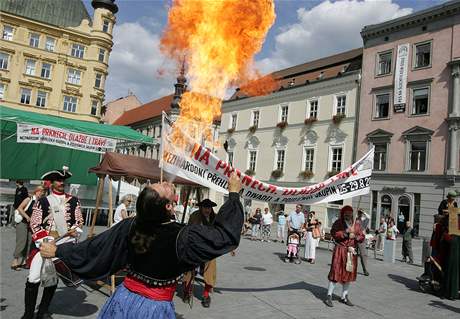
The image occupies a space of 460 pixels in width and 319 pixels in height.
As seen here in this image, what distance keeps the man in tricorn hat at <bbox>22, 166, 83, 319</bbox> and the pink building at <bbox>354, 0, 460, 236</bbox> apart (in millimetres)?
23504

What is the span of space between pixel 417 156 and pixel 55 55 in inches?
1534

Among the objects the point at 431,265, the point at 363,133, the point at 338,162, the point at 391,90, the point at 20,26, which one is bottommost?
the point at 431,265

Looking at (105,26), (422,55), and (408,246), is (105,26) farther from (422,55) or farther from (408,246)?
(408,246)

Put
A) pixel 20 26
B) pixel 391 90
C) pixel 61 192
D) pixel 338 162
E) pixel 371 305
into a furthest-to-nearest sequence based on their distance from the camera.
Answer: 1. pixel 20 26
2. pixel 338 162
3. pixel 391 90
4. pixel 371 305
5. pixel 61 192

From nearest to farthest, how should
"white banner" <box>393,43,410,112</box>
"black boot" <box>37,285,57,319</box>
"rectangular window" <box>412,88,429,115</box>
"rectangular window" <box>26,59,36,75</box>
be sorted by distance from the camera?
"black boot" <box>37,285,57,319</box>
"rectangular window" <box>412,88,429,115</box>
"white banner" <box>393,43,410,112</box>
"rectangular window" <box>26,59,36,75</box>

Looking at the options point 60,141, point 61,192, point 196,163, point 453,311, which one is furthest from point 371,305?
point 60,141

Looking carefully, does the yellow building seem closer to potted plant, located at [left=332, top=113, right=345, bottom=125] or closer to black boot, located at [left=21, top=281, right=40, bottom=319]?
potted plant, located at [left=332, top=113, right=345, bottom=125]

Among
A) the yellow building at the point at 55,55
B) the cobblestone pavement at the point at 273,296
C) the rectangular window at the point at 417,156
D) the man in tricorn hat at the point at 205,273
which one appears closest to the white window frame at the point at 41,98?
the yellow building at the point at 55,55

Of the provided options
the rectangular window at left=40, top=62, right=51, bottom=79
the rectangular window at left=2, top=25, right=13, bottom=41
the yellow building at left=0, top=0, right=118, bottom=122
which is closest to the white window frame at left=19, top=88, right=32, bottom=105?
the yellow building at left=0, top=0, right=118, bottom=122

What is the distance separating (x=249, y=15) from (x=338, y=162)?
22.4m

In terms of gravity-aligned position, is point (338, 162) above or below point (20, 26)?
below

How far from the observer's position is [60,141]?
1431cm

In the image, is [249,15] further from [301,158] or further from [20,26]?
[20,26]

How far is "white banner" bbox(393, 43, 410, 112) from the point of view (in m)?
26.1
